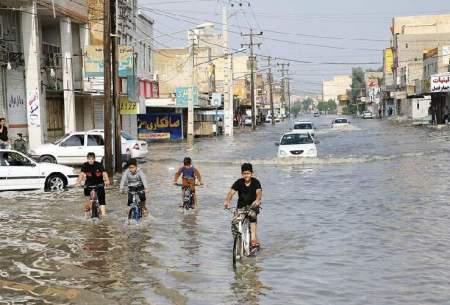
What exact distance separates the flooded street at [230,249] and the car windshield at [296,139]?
340 inches

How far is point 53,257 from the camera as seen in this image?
11195mm

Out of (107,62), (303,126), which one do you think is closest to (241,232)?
(107,62)

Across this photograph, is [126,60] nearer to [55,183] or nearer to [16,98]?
[16,98]

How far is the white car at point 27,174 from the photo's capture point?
19.8 m

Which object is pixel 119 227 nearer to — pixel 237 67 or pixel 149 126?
pixel 149 126

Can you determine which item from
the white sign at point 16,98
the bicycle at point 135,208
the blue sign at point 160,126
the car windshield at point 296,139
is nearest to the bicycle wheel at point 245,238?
the bicycle at point 135,208

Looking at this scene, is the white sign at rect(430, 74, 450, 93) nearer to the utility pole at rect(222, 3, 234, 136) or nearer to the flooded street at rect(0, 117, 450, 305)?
the utility pole at rect(222, 3, 234, 136)

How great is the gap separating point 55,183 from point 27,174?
932 millimetres

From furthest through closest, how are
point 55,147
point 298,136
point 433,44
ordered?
1. point 433,44
2. point 298,136
3. point 55,147

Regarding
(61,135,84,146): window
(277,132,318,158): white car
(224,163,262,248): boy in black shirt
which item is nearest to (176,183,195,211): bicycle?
(224,163,262,248): boy in black shirt

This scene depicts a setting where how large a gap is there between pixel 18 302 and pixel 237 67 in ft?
448

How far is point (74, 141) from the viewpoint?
1139 inches

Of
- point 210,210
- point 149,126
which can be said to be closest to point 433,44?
point 149,126

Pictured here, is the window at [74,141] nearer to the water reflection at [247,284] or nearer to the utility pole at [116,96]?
the utility pole at [116,96]
